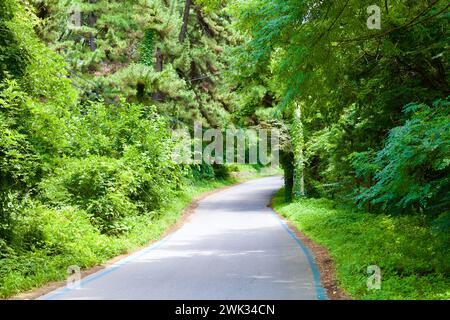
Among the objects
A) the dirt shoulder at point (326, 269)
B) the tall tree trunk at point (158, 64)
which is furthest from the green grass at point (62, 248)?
the tall tree trunk at point (158, 64)

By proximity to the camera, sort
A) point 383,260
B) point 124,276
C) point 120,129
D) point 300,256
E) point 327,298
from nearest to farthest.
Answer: point 327,298 < point 383,260 < point 124,276 < point 300,256 < point 120,129

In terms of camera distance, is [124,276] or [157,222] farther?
[157,222]

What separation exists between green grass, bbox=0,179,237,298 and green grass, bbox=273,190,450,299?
220 inches

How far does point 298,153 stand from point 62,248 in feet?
54.2

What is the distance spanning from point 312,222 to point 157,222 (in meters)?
5.85

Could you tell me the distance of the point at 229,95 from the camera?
33.8 m

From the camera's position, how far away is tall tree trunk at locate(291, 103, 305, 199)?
24.6 metres

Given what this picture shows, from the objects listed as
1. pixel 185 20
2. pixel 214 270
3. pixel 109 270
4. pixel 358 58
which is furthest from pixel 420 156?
pixel 185 20

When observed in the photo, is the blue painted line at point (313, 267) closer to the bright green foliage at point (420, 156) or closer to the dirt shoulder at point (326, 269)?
the dirt shoulder at point (326, 269)

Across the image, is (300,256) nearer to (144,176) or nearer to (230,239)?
(230,239)

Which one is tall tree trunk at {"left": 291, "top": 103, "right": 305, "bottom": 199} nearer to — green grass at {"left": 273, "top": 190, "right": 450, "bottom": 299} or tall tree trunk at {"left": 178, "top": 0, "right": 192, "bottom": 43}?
green grass at {"left": 273, "top": 190, "right": 450, "bottom": 299}

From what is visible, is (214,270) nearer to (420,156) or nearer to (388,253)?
(388,253)

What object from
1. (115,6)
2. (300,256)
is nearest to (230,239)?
(300,256)

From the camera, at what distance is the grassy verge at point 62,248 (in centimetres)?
837
